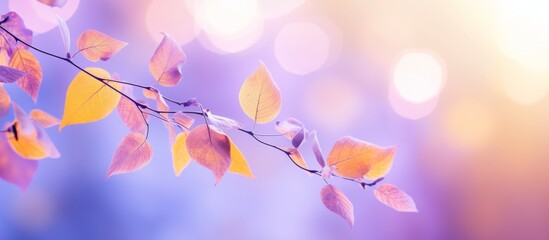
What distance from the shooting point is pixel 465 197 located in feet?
7.47

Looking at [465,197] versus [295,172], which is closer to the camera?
[295,172]

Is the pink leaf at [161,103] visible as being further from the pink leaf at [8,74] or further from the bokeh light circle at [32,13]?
the bokeh light circle at [32,13]

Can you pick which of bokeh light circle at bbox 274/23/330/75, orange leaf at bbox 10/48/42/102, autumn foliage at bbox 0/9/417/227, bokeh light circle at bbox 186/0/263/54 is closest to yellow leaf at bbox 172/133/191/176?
autumn foliage at bbox 0/9/417/227

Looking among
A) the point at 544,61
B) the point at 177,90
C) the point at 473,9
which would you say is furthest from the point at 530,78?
the point at 177,90

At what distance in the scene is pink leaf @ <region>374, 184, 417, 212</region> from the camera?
0.30 m

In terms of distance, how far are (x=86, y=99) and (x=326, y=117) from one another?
1.83m

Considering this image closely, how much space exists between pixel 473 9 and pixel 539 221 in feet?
3.85

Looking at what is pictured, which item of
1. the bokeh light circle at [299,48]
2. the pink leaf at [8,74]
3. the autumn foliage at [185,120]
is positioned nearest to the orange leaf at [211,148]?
the autumn foliage at [185,120]

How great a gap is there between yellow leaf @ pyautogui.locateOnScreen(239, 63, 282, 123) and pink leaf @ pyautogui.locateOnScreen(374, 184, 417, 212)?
0.33 feet

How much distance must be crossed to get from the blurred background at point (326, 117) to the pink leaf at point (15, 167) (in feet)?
5.60

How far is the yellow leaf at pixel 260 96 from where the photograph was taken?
0.93 feet

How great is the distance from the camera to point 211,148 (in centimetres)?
27

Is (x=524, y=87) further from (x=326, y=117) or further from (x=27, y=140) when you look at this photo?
(x=27, y=140)

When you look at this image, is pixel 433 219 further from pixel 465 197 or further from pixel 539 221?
pixel 539 221
